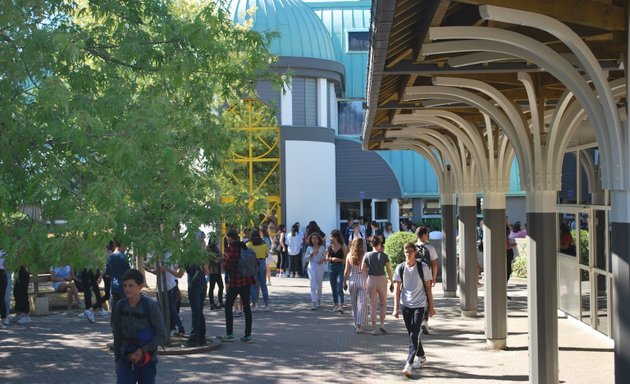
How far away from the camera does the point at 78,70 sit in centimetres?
1118

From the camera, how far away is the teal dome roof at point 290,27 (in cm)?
3834

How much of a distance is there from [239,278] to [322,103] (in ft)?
73.2

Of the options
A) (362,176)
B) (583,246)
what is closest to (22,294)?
(583,246)

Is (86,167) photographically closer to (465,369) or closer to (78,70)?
(78,70)

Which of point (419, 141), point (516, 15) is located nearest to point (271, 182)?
point (419, 141)

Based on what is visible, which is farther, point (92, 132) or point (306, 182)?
point (306, 182)

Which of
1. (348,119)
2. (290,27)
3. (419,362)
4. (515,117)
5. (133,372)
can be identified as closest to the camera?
(133,372)

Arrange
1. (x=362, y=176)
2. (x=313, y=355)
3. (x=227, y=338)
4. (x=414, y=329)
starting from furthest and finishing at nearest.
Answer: (x=362, y=176), (x=227, y=338), (x=313, y=355), (x=414, y=329)

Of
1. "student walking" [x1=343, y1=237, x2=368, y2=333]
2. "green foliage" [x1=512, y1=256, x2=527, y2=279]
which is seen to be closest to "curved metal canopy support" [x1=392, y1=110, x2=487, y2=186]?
"student walking" [x1=343, y1=237, x2=368, y2=333]

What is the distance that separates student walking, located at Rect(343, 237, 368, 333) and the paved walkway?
334 millimetres

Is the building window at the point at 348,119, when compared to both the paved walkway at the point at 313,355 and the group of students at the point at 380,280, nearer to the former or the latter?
the group of students at the point at 380,280

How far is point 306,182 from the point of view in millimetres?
36906

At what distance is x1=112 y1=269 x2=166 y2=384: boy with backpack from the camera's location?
347 inches

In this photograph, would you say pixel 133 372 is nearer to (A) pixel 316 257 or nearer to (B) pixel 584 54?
(B) pixel 584 54
